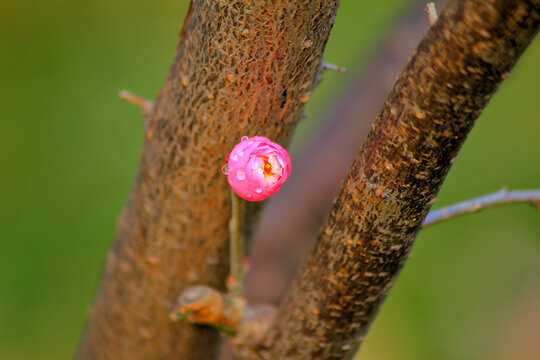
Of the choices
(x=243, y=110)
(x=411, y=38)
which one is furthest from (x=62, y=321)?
(x=243, y=110)

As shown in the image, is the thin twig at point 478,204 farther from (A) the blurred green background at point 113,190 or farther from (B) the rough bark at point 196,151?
(A) the blurred green background at point 113,190

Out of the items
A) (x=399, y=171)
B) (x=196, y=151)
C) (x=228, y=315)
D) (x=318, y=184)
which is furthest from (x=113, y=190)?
(x=399, y=171)

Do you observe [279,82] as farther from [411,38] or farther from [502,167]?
[502,167]

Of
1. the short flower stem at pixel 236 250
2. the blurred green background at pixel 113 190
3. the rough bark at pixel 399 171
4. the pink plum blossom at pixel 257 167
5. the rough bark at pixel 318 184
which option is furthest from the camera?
the blurred green background at pixel 113 190

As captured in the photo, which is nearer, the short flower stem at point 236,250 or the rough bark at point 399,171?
the rough bark at point 399,171

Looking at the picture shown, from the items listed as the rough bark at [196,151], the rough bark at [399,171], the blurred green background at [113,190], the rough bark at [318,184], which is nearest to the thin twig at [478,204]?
the rough bark at [399,171]

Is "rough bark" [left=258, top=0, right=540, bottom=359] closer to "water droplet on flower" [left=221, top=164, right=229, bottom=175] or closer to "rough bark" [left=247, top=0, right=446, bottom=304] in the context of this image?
"water droplet on flower" [left=221, top=164, right=229, bottom=175]

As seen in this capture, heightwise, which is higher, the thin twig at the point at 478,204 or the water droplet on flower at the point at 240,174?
the thin twig at the point at 478,204
